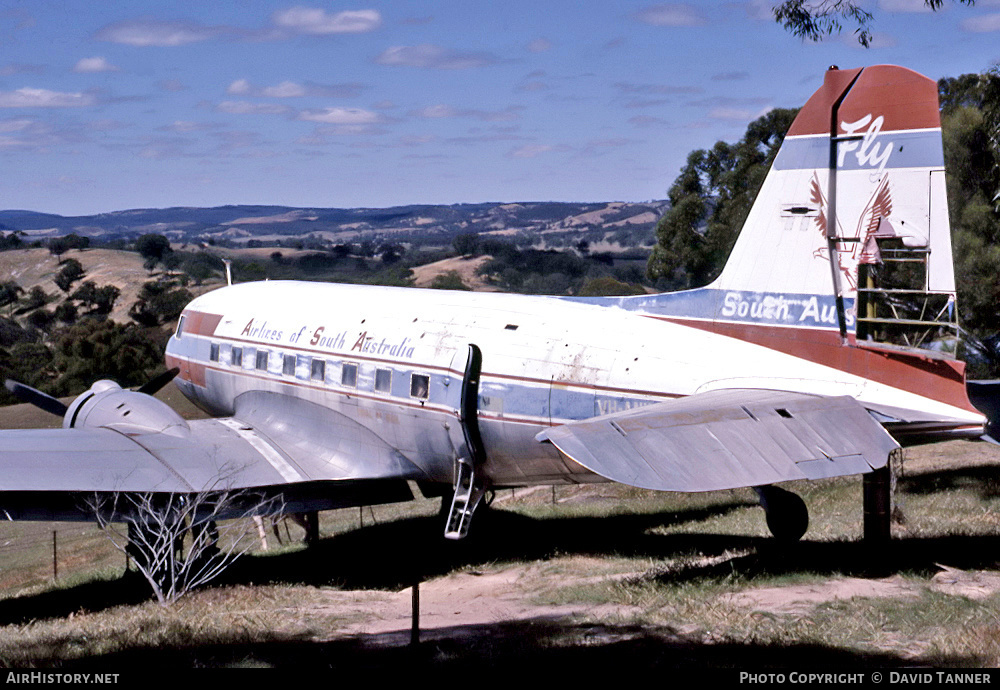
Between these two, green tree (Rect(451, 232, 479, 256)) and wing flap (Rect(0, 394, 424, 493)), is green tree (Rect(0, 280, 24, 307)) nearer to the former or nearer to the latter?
green tree (Rect(451, 232, 479, 256))

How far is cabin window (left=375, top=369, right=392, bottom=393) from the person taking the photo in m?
17.3

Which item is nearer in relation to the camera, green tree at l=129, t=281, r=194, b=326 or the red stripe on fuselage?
the red stripe on fuselage

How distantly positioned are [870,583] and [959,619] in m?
1.94

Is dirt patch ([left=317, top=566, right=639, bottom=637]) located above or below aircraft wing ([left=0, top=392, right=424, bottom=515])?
below

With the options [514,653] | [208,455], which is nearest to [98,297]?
[208,455]

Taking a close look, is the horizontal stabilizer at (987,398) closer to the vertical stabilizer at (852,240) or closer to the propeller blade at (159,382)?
the vertical stabilizer at (852,240)

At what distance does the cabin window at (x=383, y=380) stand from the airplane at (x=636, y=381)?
40 millimetres

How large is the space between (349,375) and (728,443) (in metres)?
9.22

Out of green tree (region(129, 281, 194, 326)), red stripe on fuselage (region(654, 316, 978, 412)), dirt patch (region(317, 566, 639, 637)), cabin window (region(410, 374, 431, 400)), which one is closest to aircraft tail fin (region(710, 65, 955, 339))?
red stripe on fuselage (region(654, 316, 978, 412))

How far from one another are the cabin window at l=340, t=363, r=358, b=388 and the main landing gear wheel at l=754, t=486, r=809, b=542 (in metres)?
7.10

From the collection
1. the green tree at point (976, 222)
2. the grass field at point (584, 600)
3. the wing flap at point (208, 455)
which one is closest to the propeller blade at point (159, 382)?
the wing flap at point (208, 455)

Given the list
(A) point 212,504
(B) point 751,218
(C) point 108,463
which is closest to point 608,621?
(B) point 751,218

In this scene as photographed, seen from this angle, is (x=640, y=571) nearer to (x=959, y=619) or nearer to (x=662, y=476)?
(x=959, y=619)

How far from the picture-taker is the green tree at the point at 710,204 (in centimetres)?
4578
